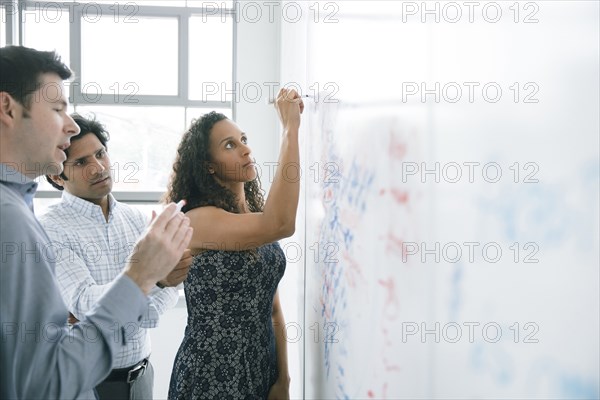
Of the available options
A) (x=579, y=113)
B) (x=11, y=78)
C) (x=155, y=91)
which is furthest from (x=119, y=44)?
(x=579, y=113)

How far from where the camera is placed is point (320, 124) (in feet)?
5.33

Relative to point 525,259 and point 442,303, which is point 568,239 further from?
point 442,303

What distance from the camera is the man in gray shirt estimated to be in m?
0.76

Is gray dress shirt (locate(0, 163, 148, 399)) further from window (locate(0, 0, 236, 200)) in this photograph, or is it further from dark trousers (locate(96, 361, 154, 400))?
window (locate(0, 0, 236, 200))

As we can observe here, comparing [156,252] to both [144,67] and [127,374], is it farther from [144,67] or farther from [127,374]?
[144,67]

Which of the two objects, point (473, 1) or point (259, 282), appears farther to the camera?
point (259, 282)

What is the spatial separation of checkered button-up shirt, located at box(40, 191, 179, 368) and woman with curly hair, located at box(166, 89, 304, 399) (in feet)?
0.59

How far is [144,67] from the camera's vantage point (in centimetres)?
345

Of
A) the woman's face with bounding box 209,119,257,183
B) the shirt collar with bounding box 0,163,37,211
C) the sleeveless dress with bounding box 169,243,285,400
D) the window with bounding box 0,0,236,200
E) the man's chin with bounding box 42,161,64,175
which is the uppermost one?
the window with bounding box 0,0,236,200

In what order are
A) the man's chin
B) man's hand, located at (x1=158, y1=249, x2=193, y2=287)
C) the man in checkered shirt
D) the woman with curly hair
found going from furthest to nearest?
1. the man in checkered shirt
2. the woman with curly hair
3. man's hand, located at (x1=158, y1=249, x2=193, y2=287)
4. the man's chin

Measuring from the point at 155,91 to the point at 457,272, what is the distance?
301 cm

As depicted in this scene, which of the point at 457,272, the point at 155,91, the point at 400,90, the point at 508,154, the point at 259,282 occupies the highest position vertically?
the point at 155,91

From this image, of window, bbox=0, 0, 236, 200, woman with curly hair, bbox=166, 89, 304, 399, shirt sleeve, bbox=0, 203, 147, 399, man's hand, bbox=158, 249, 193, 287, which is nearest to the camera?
shirt sleeve, bbox=0, 203, 147, 399

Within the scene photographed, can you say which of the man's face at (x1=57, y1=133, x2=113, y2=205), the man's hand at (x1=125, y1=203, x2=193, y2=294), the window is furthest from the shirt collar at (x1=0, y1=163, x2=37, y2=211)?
the window
